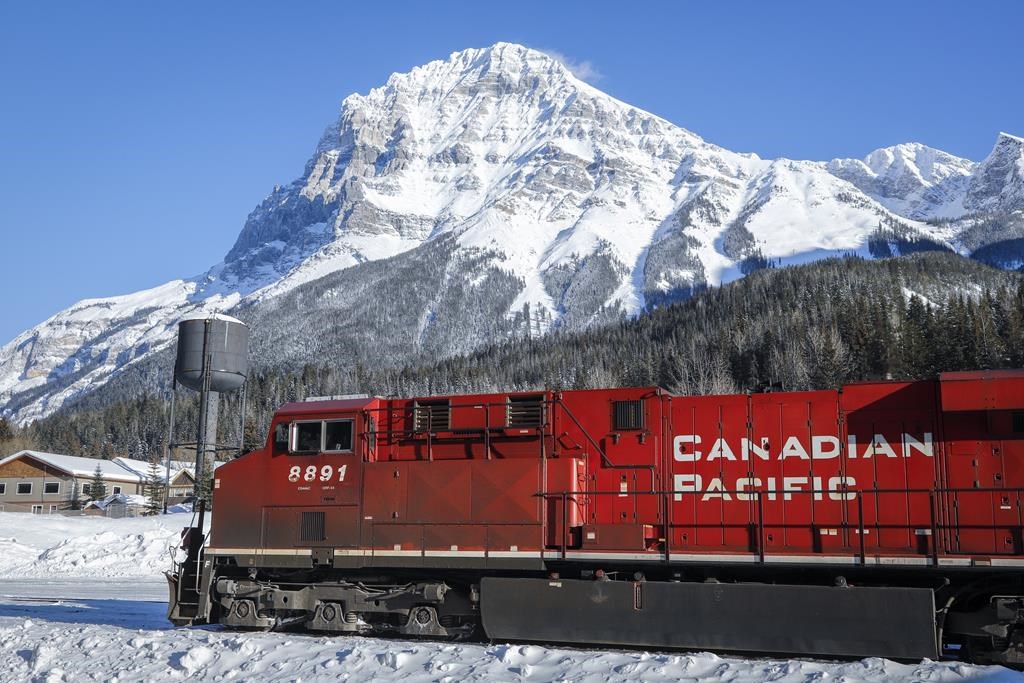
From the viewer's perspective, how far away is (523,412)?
1644cm

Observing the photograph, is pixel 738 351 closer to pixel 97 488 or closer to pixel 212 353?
pixel 97 488

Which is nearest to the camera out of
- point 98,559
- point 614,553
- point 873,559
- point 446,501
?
point 873,559

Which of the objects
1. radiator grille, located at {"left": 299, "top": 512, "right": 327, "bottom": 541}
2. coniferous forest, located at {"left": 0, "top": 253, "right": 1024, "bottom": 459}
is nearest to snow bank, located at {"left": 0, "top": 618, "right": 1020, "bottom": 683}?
radiator grille, located at {"left": 299, "top": 512, "right": 327, "bottom": 541}

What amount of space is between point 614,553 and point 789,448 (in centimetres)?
364

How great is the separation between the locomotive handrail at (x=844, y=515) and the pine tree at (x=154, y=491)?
179 ft

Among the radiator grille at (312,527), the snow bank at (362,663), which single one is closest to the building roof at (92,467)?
the radiator grille at (312,527)

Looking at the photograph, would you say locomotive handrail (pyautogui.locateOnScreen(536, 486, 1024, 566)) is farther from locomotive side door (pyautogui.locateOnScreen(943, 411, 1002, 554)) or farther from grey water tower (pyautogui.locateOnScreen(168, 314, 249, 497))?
grey water tower (pyautogui.locateOnScreen(168, 314, 249, 497))

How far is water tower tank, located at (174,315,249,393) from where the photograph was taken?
1315 inches

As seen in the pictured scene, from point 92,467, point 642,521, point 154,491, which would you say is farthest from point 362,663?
point 92,467

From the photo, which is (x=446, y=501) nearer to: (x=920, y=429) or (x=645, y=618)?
(x=645, y=618)

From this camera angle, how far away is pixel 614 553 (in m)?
14.9

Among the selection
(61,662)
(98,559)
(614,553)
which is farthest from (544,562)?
(98,559)

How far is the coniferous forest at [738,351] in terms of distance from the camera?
272ft

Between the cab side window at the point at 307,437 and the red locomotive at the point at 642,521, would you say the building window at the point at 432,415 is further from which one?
the cab side window at the point at 307,437
